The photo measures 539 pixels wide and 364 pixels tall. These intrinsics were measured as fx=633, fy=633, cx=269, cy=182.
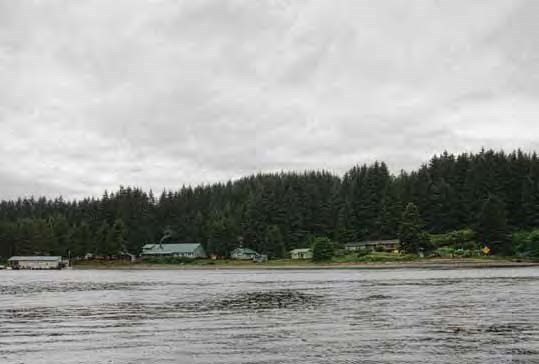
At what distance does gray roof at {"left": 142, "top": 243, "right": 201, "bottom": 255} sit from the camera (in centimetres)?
17010

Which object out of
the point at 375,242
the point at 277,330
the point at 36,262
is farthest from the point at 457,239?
the point at 277,330

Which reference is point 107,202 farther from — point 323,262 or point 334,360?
point 334,360

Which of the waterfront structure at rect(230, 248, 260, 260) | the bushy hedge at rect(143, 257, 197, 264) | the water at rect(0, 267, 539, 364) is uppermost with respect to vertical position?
the waterfront structure at rect(230, 248, 260, 260)

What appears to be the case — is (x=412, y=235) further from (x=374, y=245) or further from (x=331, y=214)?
(x=331, y=214)

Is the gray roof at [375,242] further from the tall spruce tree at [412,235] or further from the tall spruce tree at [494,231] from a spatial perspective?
the tall spruce tree at [494,231]

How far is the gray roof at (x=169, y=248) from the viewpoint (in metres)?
170

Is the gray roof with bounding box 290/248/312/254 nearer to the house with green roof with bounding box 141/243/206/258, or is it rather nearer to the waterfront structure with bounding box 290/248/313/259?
the waterfront structure with bounding box 290/248/313/259

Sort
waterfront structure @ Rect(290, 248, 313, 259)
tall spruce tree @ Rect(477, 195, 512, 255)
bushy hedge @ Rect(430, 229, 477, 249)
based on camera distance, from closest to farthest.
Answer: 1. tall spruce tree @ Rect(477, 195, 512, 255)
2. bushy hedge @ Rect(430, 229, 477, 249)
3. waterfront structure @ Rect(290, 248, 313, 259)

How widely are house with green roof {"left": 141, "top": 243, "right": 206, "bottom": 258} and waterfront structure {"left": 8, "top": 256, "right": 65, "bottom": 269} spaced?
2369 cm

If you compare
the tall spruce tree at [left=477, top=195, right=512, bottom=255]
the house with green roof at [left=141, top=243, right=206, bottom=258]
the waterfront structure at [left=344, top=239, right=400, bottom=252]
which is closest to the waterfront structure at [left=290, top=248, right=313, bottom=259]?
the waterfront structure at [left=344, top=239, right=400, bottom=252]

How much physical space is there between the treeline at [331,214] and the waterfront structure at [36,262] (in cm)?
996

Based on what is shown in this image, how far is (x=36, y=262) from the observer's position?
543 feet

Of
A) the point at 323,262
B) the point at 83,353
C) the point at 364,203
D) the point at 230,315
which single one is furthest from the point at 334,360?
the point at 364,203

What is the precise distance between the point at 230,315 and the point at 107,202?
559 ft
